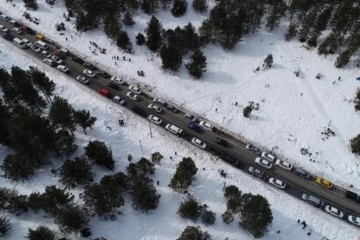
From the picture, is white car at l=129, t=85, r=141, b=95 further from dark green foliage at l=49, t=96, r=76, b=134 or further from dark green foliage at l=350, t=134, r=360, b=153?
dark green foliage at l=350, t=134, r=360, b=153

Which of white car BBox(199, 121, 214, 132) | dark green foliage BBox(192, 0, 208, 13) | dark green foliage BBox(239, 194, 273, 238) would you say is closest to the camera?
dark green foliage BBox(239, 194, 273, 238)

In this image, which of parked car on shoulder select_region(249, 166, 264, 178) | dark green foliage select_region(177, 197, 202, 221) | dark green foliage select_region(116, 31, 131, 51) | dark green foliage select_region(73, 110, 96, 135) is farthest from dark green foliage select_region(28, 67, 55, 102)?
parked car on shoulder select_region(249, 166, 264, 178)

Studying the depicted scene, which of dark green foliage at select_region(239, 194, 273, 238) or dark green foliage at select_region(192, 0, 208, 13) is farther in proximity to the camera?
dark green foliage at select_region(192, 0, 208, 13)

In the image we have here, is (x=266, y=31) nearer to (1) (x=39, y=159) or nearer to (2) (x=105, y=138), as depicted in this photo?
(2) (x=105, y=138)

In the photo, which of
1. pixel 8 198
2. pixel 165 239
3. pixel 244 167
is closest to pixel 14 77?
pixel 8 198

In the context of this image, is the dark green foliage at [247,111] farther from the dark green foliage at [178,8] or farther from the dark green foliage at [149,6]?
the dark green foliage at [149,6]

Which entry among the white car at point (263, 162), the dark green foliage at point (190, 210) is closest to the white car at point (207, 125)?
the white car at point (263, 162)
